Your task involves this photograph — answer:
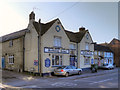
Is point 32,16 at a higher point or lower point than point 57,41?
higher

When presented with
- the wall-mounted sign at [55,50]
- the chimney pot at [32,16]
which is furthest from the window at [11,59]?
the wall-mounted sign at [55,50]

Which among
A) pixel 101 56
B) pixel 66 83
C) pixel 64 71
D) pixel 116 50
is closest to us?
pixel 66 83

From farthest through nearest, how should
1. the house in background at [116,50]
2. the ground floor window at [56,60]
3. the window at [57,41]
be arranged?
the house in background at [116,50] → the window at [57,41] → the ground floor window at [56,60]

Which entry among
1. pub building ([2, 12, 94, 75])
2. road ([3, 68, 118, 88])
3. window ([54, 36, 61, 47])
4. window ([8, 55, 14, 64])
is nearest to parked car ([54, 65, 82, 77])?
pub building ([2, 12, 94, 75])

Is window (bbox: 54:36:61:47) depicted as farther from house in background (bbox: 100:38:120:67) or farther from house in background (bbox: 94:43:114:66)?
house in background (bbox: 100:38:120:67)

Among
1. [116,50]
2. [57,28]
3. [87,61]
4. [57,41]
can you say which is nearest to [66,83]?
[57,41]

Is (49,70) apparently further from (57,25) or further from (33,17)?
(33,17)

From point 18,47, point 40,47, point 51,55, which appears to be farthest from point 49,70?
point 18,47

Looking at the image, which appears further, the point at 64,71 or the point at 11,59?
the point at 11,59

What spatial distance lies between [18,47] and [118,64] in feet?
107

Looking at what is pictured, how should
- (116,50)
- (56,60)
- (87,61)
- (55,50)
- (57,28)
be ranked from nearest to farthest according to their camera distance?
(55,50) → (56,60) → (57,28) → (87,61) → (116,50)

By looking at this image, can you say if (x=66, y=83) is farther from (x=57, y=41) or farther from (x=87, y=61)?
(x=87, y=61)

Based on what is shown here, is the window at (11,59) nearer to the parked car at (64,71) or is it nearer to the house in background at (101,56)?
the parked car at (64,71)

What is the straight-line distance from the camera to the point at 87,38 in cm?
2703
